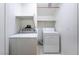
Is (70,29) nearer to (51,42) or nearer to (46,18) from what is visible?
(51,42)

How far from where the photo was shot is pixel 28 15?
8.19 ft

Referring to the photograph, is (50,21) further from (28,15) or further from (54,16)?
(28,15)

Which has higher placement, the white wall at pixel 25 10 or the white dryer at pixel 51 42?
the white wall at pixel 25 10

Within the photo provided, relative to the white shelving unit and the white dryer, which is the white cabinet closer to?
the white shelving unit

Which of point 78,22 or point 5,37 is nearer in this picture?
point 78,22

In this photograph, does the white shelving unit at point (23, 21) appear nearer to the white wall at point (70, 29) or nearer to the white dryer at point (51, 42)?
the white dryer at point (51, 42)

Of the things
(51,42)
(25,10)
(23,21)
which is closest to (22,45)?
(23,21)

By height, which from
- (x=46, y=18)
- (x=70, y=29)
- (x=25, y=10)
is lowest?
(x=70, y=29)

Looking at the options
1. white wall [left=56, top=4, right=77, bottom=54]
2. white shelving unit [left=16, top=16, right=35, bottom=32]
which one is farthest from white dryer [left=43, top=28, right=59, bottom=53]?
white shelving unit [left=16, top=16, right=35, bottom=32]

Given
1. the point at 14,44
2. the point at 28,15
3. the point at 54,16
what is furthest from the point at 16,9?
the point at 54,16

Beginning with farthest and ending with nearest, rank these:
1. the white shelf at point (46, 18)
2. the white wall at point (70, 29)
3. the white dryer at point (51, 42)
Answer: the white shelf at point (46, 18)
the white dryer at point (51, 42)
the white wall at point (70, 29)

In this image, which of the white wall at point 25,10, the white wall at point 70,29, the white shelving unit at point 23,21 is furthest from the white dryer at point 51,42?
the white wall at point 25,10

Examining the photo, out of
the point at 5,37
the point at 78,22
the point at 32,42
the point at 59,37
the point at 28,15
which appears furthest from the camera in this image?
the point at 59,37

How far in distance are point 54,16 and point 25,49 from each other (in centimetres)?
174
